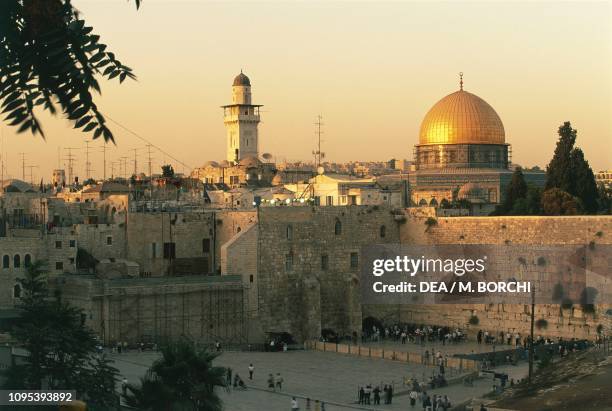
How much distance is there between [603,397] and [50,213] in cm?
2582

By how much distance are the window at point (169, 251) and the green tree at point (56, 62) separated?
31.9 m

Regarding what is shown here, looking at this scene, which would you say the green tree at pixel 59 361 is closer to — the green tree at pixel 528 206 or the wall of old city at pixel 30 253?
the wall of old city at pixel 30 253

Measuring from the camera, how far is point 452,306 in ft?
113

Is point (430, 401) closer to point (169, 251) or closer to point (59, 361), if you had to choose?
point (59, 361)

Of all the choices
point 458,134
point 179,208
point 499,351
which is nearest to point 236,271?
point 179,208

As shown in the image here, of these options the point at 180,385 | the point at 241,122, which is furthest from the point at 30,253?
the point at 241,122

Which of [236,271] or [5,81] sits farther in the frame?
[236,271]

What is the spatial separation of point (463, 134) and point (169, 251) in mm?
26992

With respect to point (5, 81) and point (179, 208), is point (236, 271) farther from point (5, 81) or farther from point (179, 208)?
point (5, 81)

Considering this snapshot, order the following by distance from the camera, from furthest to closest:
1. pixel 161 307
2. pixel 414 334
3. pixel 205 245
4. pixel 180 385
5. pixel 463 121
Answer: pixel 463 121 → pixel 205 245 → pixel 414 334 → pixel 161 307 → pixel 180 385

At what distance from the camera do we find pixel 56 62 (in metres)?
3.72

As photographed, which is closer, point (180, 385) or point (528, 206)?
point (180, 385)

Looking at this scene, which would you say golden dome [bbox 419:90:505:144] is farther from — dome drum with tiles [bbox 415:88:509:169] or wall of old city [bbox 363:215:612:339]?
wall of old city [bbox 363:215:612:339]

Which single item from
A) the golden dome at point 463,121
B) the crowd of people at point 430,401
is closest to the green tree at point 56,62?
the crowd of people at point 430,401
